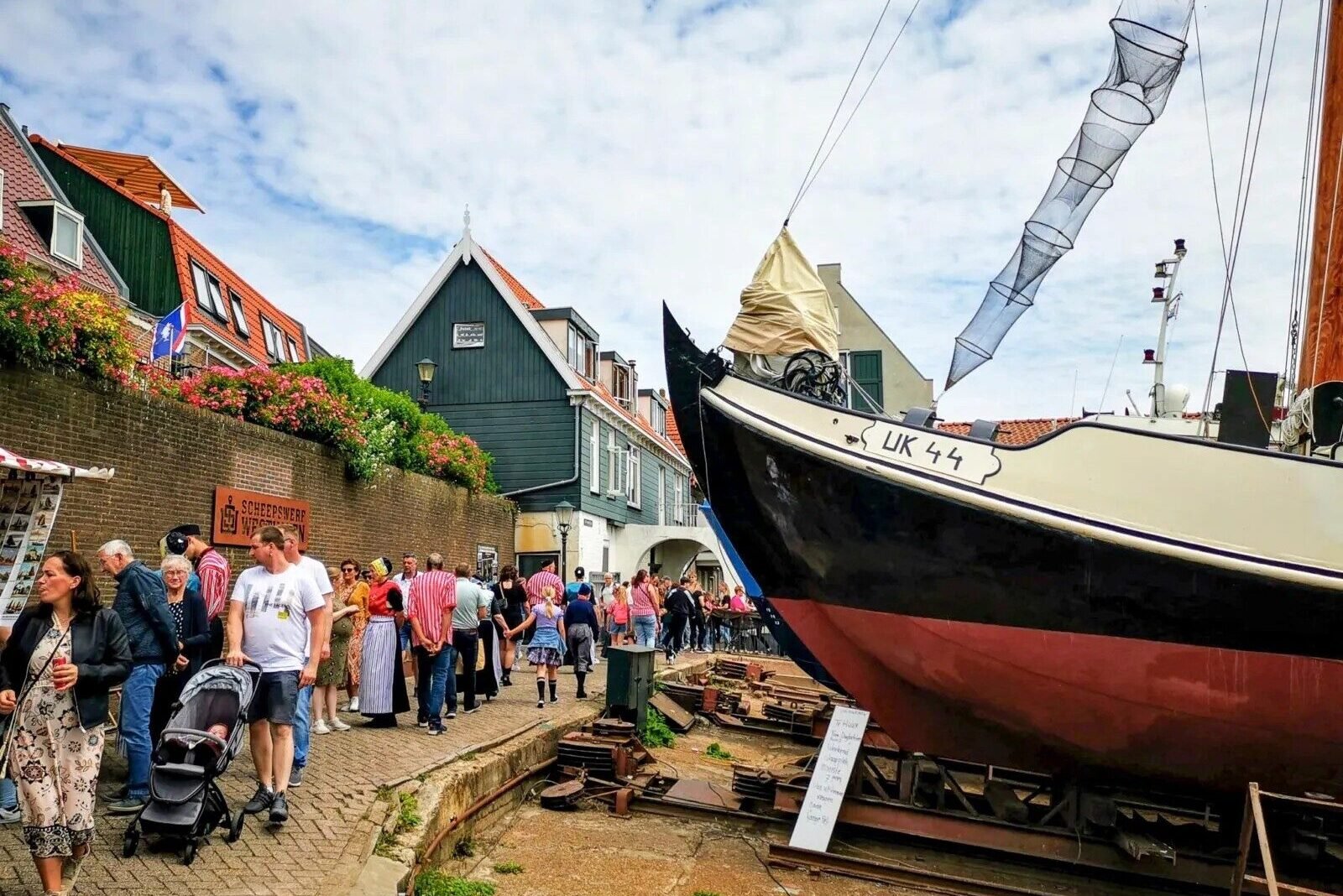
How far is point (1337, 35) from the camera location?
9.97 metres

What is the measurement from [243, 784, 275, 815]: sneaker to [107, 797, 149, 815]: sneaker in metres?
0.59

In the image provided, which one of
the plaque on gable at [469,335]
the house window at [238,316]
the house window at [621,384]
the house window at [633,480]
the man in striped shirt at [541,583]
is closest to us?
the man in striped shirt at [541,583]

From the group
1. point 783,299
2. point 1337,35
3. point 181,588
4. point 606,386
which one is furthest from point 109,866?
point 606,386

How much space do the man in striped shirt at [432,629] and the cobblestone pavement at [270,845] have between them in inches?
34.8

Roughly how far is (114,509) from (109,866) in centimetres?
587

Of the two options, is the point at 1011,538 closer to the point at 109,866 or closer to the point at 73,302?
the point at 109,866

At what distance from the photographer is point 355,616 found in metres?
9.28

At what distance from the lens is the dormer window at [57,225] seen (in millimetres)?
16266

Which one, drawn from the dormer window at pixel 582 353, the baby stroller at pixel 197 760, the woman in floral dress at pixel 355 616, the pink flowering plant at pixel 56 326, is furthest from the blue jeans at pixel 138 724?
the dormer window at pixel 582 353

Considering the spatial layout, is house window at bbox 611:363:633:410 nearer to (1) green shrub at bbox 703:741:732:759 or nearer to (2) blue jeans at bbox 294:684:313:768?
(1) green shrub at bbox 703:741:732:759

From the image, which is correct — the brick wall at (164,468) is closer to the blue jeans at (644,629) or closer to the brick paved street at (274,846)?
the brick paved street at (274,846)

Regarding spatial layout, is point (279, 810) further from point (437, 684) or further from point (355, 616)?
point (355, 616)

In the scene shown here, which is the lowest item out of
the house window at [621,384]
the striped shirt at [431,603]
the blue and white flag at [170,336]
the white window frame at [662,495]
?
the striped shirt at [431,603]

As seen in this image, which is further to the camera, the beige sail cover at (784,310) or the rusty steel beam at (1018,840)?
the beige sail cover at (784,310)
